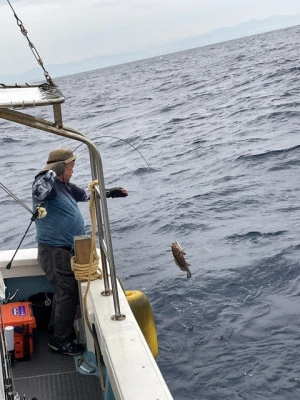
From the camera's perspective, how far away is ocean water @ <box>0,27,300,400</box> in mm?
6273

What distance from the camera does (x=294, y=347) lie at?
6.31 metres

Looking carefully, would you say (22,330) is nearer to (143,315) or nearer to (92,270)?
(92,270)

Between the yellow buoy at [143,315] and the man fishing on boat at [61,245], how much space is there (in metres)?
0.50

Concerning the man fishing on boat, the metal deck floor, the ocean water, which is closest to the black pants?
the man fishing on boat

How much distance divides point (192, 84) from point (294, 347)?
35298 millimetres

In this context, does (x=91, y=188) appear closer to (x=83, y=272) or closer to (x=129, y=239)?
(x=83, y=272)

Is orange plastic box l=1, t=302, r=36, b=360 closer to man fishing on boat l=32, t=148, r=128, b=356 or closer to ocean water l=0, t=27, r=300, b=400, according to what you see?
man fishing on boat l=32, t=148, r=128, b=356

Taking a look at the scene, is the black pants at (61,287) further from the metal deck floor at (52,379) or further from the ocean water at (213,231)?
the ocean water at (213,231)

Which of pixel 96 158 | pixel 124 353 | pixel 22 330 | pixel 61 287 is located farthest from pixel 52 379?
pixel 96 158

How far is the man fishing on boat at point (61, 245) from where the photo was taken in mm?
5359

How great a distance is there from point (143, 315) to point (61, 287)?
74 centimetres

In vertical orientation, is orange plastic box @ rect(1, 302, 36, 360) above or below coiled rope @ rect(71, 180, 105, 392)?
below

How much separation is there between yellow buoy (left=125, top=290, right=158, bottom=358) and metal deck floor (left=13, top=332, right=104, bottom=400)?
24.5 inches

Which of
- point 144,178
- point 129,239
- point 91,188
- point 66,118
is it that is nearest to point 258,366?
point 91,188
